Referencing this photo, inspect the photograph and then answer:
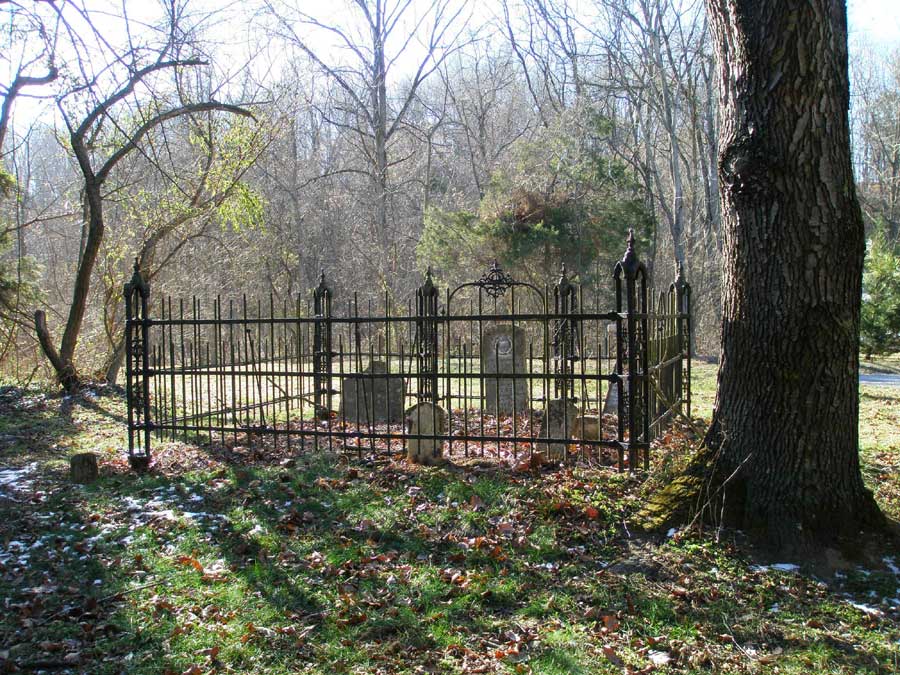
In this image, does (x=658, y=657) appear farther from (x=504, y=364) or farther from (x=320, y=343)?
A: (x=504, y=364)

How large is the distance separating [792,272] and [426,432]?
3767 millimetres

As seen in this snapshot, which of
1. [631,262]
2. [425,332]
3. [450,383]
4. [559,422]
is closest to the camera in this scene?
[631,262]

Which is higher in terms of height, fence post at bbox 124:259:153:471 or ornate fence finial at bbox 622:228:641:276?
ornate fence finial at bbox 622:228:641:276

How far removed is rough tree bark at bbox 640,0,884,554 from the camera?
404 centimetres

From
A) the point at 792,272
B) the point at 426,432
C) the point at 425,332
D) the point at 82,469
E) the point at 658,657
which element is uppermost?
the point at 792,272

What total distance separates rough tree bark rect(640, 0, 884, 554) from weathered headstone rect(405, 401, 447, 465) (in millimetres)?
2827

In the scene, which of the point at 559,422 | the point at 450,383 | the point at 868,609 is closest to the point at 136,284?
the point at 450,383

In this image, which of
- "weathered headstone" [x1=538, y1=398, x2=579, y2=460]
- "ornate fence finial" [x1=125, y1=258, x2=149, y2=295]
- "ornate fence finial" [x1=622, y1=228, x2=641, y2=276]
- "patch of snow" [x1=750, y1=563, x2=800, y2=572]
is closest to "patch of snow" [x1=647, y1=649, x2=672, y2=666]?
"patch of snow" [x1=750, y1=563, x2=800, y2=572]

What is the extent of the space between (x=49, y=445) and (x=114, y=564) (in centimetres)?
496

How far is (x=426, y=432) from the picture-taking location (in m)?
6.85

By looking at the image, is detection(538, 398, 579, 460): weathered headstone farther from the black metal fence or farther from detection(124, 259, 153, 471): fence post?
detection(124, 259, 153, 471): fence post

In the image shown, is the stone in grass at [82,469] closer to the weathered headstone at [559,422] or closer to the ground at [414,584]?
the ground at [414,584]

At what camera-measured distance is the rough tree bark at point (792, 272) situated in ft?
13.3

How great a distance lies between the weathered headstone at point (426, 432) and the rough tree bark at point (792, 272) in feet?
9.27
